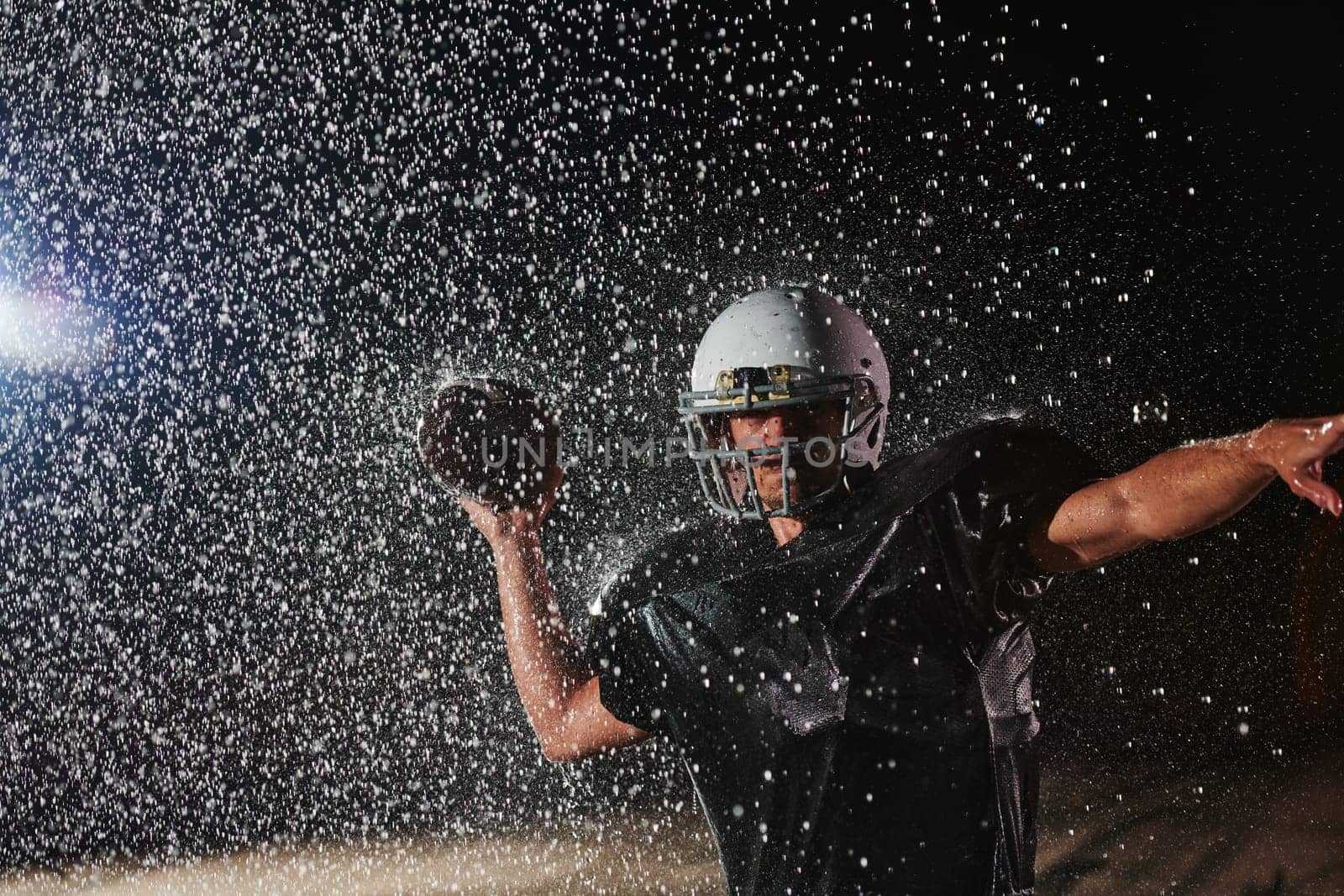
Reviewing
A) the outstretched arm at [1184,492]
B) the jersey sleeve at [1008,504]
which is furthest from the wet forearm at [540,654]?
the outstretched arm at [1184,492]

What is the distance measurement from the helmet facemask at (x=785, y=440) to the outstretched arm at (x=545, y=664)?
0.42 meters

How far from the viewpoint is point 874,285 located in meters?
6.75

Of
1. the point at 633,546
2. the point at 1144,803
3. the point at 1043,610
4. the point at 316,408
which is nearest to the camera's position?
the point at 1144,803

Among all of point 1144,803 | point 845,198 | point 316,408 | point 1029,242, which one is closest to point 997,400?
point 1029,242

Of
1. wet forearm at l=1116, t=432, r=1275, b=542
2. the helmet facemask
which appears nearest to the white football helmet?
the helmet facemask

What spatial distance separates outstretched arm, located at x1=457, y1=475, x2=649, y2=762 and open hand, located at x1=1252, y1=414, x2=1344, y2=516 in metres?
1.18

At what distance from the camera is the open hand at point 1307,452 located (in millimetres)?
1081

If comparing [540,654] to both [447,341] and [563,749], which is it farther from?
[447,341]

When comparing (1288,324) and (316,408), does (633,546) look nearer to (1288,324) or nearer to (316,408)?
(316,408)

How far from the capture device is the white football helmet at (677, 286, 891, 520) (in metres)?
1.96

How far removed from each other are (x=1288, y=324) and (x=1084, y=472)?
642 centimetres

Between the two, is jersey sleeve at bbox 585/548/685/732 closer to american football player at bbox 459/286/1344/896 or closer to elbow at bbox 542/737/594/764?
american football player at bbox 459/286/1344/896

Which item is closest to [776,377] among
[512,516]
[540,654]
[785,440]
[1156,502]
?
[785,440]

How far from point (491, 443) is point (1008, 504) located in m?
1.23
